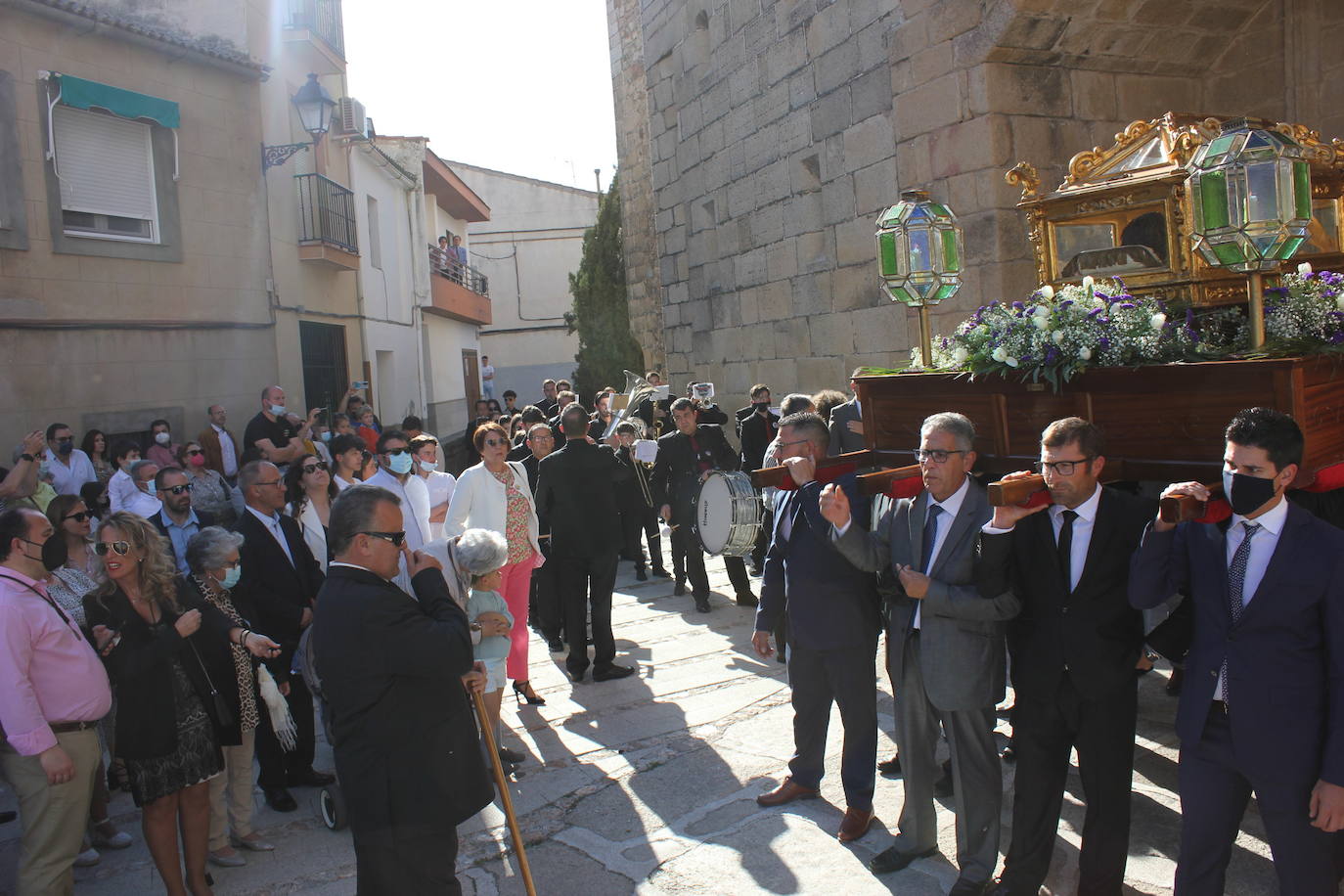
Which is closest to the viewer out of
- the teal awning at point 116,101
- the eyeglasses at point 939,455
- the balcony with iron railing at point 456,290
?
the eyeglasses at point 939,455

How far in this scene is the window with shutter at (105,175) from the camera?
33.4 feet

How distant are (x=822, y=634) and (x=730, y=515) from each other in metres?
2.72

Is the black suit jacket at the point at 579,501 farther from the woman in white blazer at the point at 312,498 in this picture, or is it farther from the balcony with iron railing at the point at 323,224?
the balcony with iron railing at the point at 323,224

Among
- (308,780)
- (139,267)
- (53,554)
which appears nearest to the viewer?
(53,554)

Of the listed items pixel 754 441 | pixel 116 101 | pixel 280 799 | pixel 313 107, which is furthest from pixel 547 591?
pixel 116 101

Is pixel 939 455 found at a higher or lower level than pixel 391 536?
higher

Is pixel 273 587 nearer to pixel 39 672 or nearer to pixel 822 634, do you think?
pixel 39 672

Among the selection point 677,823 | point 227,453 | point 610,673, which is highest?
point 227,453

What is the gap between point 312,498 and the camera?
544 cm

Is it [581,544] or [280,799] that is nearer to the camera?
[280,799]

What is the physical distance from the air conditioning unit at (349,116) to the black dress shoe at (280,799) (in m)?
10.9

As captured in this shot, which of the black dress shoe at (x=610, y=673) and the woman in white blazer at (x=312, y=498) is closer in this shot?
the woman in white blazer at (x=312, y=498)

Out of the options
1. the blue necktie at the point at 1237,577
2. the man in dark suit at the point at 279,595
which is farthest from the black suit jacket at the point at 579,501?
the blue necktie at the point at 1237,577

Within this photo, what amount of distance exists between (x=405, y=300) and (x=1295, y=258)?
17.2 m
